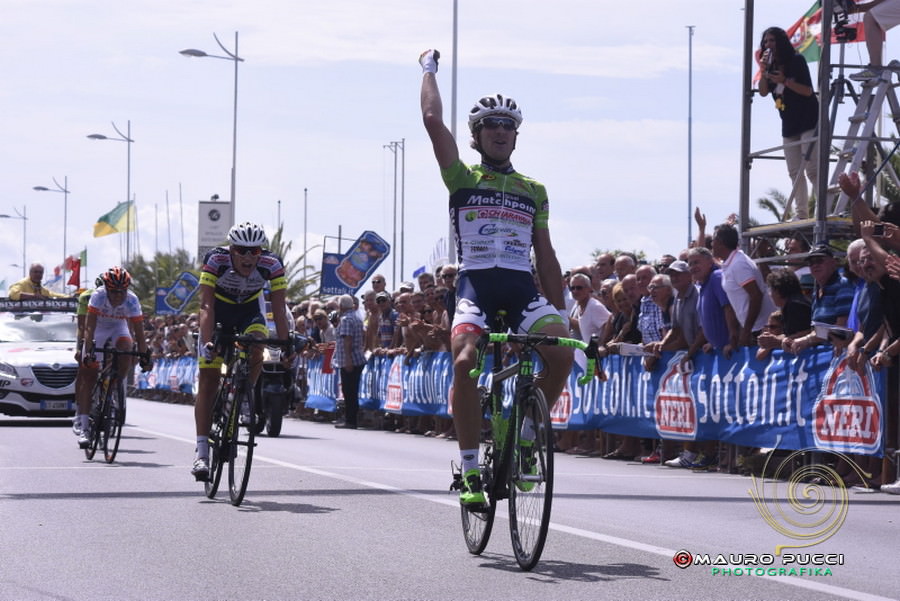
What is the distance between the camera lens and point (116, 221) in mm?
69188

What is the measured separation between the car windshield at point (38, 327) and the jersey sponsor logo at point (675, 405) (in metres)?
11.7

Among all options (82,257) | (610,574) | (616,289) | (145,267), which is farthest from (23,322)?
(145,267)

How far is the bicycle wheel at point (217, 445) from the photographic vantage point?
10.4 metres

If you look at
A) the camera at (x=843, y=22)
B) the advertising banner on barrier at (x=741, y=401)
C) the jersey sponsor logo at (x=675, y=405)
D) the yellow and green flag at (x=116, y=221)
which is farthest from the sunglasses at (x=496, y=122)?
the yellow and green flag at (x=116, y=221)

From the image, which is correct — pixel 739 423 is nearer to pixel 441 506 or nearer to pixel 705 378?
pixel 705 378

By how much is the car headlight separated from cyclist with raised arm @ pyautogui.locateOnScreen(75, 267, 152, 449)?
6.97 metres

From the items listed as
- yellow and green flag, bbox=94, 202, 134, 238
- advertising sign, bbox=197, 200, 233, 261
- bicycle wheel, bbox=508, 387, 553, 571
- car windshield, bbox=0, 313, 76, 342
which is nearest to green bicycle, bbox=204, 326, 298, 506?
bicycle wheel, bbox=508, 387, 553, 571

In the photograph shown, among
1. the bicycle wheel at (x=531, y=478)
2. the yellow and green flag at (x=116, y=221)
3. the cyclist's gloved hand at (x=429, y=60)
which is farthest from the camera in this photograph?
the yellow and green flag at (x=116, y=221)

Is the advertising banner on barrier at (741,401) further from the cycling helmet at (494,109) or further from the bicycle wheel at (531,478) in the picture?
the bicycle wheel at (531,478)

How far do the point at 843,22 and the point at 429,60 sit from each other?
32.2ft

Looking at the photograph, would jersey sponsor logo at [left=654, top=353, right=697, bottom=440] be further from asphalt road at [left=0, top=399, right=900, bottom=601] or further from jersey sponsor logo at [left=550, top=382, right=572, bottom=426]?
jersey sponsor logo at [left=550, top=382, right=572, bottom=426]

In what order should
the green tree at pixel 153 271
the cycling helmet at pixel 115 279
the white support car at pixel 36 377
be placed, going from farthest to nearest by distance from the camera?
the green tree at pixel 153 271 → the white support car at pixel 36 377 → the cycling helmet at pixel 115 279

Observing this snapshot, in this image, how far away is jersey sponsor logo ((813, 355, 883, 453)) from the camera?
476 inches

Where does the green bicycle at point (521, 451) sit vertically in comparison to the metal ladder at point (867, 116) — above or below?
below
